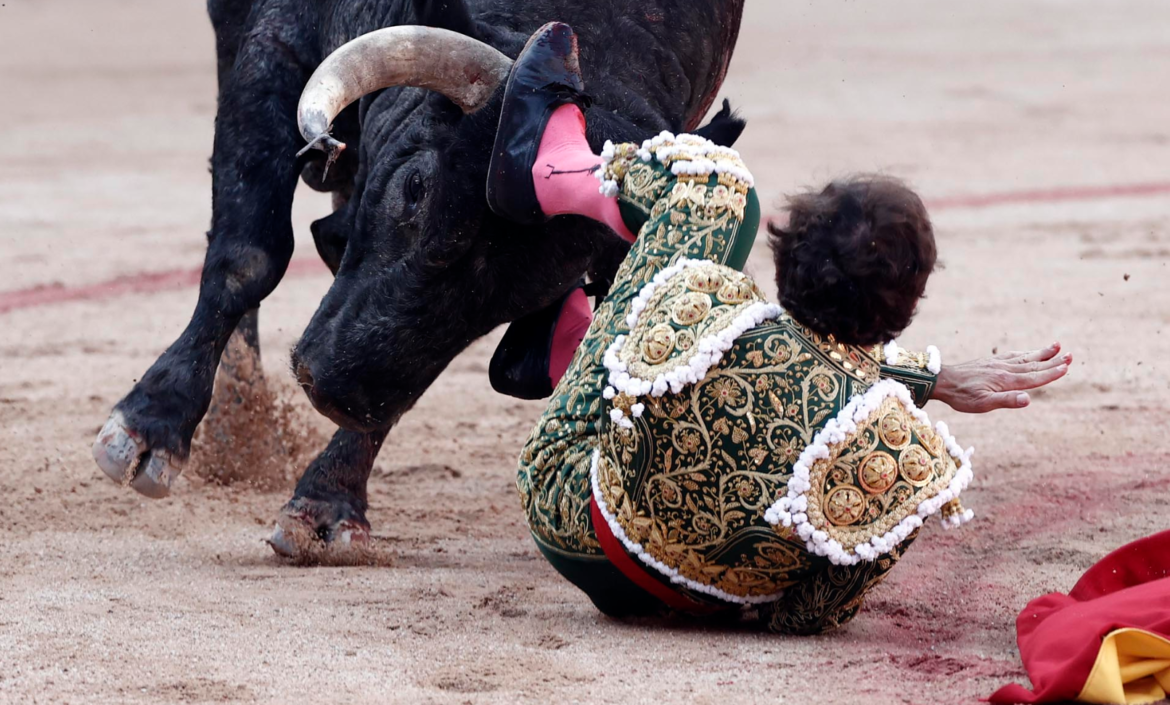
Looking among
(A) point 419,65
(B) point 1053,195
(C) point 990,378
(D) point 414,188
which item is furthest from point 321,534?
(B) point 1053,195

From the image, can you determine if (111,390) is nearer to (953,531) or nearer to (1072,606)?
(953,531)

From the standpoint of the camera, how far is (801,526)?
247 cm

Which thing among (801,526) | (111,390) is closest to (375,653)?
(801,526)

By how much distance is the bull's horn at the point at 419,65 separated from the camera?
3.18m

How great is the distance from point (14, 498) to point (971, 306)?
411cm

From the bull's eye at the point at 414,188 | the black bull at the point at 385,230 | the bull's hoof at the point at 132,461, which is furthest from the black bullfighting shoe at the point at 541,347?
the bull's hoof at the point at 132,461

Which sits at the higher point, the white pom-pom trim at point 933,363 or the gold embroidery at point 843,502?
the white pom-pom trim at point 933,363

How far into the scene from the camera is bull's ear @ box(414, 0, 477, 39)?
3.35 metres

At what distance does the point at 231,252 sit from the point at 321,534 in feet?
2.17

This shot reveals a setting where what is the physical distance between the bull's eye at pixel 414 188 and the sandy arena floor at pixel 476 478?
0.77 m

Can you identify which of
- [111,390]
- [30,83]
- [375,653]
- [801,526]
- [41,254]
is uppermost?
[801,526]

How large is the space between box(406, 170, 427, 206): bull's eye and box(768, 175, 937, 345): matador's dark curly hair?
41.2 inches

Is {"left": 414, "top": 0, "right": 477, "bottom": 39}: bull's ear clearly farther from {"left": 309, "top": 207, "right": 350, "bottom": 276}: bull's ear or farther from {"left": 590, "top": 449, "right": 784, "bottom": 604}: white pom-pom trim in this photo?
{"left": 590, "top": 449, "right": 784, "bottom": 604}: white pom-pom trim

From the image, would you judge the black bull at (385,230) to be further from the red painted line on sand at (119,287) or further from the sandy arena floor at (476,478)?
the red painted line on sand at (119,287)
